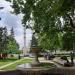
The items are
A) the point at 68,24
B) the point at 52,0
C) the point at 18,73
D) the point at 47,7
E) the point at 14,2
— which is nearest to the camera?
the point at 18,73

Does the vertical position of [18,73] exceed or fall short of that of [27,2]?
it falls short

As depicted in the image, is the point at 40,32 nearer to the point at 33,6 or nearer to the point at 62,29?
the point at 62,29

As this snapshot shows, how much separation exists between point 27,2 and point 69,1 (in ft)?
30.0

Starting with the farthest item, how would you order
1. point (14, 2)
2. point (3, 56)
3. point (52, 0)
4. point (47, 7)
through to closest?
point (3, 56)
point (14, 2)
point (47, 7)
point (52, 0)

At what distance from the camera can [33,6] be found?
24.3m

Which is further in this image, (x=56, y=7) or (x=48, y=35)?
(x=48, y=35)

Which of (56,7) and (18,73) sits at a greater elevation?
(56,7)

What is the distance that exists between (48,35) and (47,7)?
7.70 metres

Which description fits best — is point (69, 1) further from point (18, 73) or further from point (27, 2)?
point (27, 2)

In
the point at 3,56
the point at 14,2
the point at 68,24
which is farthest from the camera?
the point at 3,56

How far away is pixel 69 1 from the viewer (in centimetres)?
1523

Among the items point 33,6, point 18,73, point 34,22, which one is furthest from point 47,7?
point 18,73

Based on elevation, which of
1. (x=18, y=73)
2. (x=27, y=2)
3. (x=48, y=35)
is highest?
(x=27, y=2)

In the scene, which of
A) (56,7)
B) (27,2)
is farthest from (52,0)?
(27,2)
